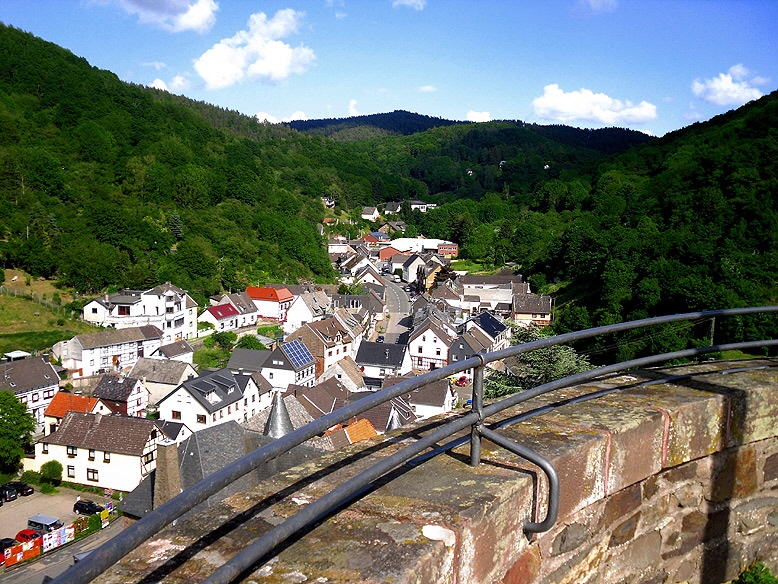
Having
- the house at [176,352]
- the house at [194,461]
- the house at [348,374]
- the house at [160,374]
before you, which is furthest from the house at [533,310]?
the house at [194,461]

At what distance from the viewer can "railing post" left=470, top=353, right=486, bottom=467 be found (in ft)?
7.05

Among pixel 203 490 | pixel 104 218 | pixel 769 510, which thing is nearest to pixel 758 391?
pixel 769 510

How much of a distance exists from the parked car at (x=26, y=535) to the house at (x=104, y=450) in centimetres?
519

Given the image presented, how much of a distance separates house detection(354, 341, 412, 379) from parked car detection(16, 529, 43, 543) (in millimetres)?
22288

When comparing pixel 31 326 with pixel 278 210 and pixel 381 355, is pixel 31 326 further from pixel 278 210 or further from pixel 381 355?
pixel 278 210

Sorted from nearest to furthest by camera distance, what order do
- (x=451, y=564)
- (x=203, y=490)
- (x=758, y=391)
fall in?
(x=203, y=490) → (x=451, y=564) → (x=758, y=391)

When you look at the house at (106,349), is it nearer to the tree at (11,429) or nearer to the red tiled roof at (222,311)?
the red tiled roof at (222,311)

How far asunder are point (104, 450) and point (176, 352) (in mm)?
16945

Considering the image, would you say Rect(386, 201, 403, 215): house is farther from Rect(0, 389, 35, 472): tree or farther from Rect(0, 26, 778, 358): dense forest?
Rect(0, 389, 35, 472): tree

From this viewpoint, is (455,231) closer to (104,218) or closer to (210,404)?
(104,218)

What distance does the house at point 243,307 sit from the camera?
179 ft

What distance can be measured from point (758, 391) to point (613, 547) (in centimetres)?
132

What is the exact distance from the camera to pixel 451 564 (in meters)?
1.85

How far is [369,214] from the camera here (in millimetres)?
126125
